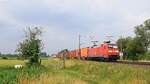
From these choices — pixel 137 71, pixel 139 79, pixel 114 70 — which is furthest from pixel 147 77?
pixel 114 70

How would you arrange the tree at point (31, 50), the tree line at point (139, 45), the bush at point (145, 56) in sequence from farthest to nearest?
the tree line at point (139, 45)
the bush at point (145, 56)
the tree at point (31, 50)

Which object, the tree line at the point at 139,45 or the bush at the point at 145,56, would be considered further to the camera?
the tree line at the point at 139,45

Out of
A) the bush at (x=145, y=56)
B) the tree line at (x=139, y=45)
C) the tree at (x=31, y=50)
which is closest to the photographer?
the tree at (x=31, y=50)

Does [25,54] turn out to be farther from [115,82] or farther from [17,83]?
[17,83]

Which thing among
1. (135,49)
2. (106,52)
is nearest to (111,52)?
(106,52)

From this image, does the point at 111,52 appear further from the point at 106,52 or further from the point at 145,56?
the point at 145,56

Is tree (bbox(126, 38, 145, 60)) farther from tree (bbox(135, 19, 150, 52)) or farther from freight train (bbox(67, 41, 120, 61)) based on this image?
freight train (bbox(67, 41, 120, 61))

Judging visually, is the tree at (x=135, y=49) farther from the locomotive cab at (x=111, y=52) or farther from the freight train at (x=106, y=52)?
the locomotive cab at (x=111, y=52)

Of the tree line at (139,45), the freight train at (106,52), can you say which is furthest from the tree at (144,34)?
the freight train at (106,52)

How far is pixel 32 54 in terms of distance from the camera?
54.9 meters

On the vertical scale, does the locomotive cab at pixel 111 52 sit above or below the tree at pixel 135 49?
below

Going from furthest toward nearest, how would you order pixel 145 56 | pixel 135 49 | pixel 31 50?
pixel 135 49 < pixel 145 56 < pixel 31 50

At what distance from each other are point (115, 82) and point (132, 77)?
2.02 metres

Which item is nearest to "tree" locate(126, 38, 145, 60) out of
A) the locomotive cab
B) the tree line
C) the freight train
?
the tree line
